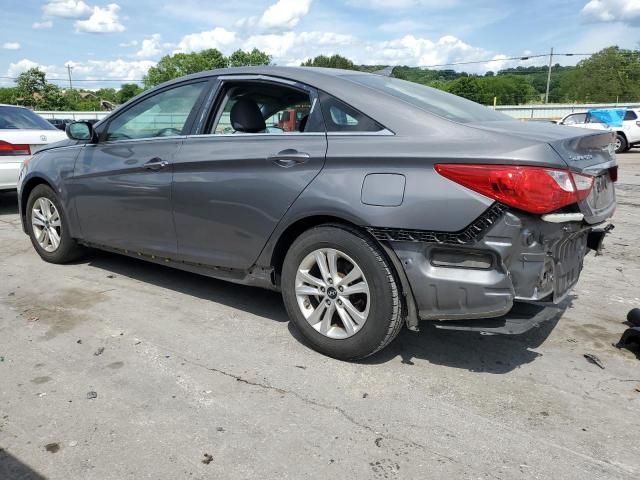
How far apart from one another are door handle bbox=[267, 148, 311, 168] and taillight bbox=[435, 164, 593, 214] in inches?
37.1

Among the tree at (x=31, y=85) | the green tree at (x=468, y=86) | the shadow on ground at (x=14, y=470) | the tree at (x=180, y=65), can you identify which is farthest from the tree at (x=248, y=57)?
the shadow on ground at (x=14, y=470)

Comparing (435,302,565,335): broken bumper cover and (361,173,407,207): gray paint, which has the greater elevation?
(361,173,407,207): gray paint

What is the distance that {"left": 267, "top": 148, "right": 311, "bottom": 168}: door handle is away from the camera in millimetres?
3334

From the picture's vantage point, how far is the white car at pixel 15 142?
7.40 m

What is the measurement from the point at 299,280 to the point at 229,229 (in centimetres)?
64

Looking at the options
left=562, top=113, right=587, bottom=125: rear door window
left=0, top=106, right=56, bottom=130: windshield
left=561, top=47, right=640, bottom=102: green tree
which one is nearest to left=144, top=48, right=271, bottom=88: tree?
left=561, top=47, right=640, bottom=102: green tree

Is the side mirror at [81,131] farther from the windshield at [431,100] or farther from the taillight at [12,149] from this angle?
the taillight at [12,149]

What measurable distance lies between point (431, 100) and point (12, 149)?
619 cm

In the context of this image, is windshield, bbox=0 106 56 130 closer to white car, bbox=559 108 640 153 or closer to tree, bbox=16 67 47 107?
white car, bbox=559 108 640 153

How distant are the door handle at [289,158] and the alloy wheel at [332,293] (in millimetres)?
549

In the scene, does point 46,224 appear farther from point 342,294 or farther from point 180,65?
point 180,65

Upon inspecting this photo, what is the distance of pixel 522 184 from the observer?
270cm

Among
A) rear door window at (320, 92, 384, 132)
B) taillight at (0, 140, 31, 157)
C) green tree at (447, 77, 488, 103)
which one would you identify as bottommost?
taillight at (0, 140, 31, 157)

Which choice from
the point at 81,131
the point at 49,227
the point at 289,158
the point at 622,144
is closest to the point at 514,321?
the point at 289,158
